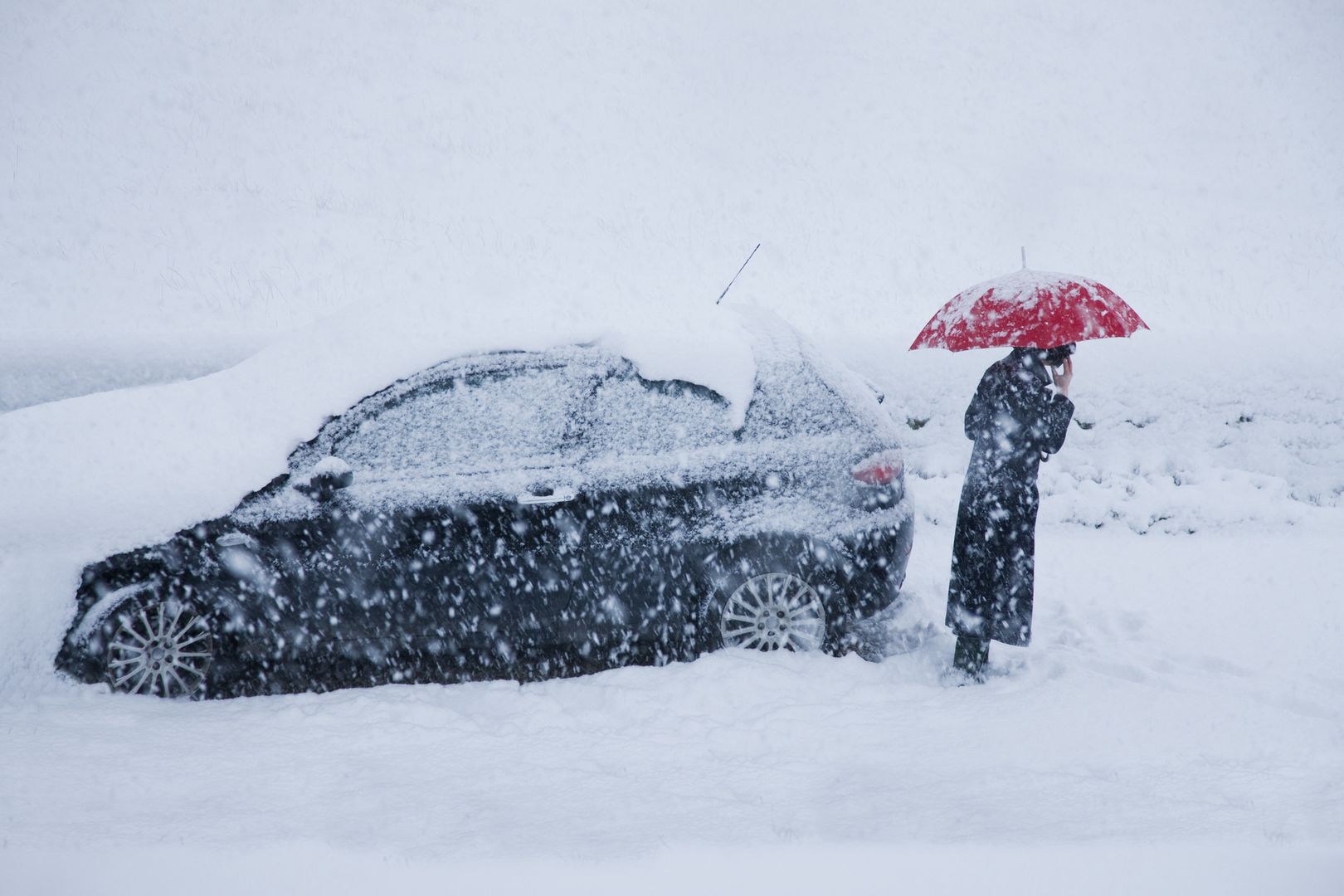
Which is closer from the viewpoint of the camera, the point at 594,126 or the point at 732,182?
the point at 732,182

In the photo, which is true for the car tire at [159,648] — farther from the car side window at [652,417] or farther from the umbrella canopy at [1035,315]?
the umbrella canopy at [1035,315]

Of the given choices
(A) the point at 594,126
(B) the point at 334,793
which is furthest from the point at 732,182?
(B) the point at 334,793

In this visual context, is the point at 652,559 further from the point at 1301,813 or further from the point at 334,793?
the point at 1301,813

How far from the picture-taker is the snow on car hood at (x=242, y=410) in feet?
11.5

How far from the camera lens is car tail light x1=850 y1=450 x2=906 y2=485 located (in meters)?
3.79

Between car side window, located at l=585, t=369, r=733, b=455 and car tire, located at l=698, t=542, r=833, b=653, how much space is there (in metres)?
0.52

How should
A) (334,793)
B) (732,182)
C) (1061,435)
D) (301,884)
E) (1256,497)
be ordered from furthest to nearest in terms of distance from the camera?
(732,182), (1256,497), (1061,435), (334,793), (301,884)

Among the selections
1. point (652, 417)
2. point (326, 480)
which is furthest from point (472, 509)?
point (652, 417)

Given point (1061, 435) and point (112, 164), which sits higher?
point (112, 164)

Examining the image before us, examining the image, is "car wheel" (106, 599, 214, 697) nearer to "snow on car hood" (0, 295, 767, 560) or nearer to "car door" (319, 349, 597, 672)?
"snow on car hood" (0, 295, 767, 560)

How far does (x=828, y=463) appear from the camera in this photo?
3.80m

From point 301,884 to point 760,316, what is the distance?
322 centimetres

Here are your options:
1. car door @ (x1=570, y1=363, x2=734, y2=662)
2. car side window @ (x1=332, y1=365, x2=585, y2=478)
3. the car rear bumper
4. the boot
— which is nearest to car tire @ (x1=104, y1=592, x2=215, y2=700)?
car side window @ (x1=332, y1=365, x2=585, y2=478)

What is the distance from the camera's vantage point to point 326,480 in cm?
340
